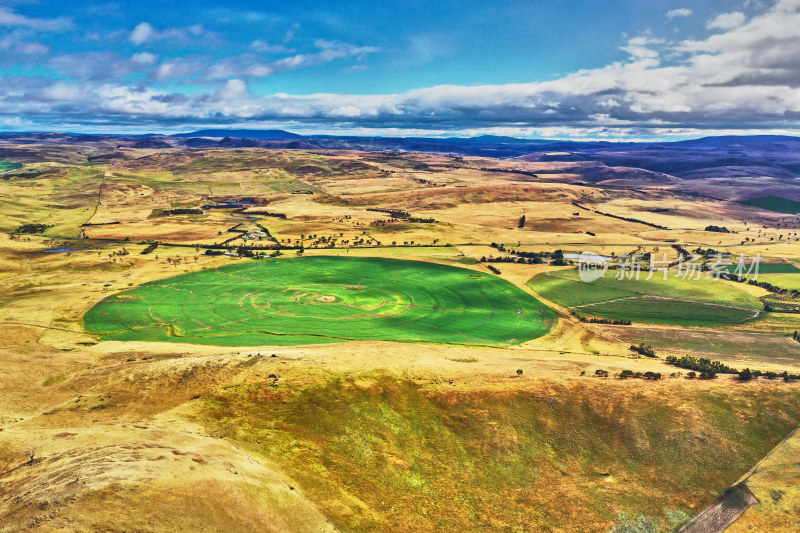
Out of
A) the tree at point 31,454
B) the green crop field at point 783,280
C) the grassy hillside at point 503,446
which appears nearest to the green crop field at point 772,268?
the green crop field at point 783,280

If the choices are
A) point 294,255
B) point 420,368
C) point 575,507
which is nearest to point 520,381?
point 420,368

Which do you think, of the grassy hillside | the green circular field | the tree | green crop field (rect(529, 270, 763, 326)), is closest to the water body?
the green circular field

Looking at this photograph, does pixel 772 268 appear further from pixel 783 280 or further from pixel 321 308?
pixel 321 308

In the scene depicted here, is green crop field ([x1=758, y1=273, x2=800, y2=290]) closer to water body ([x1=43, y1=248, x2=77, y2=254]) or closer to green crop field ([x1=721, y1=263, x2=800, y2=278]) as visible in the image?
green crop field ([x1=721, y1=263, x2=800, y2=278])

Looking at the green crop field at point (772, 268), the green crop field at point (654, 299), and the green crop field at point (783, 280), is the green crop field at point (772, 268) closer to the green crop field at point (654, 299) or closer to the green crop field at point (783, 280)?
the green crop field at point (783, 280)

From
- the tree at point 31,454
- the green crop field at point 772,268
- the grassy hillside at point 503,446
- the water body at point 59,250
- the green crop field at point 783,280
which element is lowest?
the grassy hillside at point 503,446
